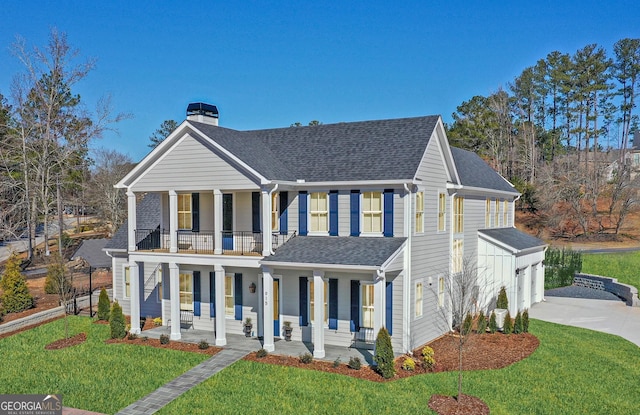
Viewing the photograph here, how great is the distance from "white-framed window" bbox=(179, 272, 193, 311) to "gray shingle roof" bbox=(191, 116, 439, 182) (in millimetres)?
6468

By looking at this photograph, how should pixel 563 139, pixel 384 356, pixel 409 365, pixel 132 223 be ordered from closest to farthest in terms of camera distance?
pixel 384 356 < pixel 409 365 < pixel 132 223 < pixel 563 139

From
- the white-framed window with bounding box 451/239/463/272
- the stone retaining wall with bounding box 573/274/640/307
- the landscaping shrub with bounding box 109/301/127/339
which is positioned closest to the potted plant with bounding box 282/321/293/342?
the landscaping shrub with bounding box 109/301/127/339

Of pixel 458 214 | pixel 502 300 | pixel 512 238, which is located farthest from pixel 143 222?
pixel 512 238

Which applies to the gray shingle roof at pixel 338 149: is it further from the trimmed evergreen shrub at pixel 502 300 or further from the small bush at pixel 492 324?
the trimmed evergreen shrub at pixel 502 300

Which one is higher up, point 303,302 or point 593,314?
point 303,302

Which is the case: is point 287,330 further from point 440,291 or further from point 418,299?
point 440,291

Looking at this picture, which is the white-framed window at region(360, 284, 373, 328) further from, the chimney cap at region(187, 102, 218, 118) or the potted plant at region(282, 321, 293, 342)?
the chimney cap at region(187, 102, 218, 118)

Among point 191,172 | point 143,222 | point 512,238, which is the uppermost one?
point 191,172

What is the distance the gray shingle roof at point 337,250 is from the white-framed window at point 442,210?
10.9ft

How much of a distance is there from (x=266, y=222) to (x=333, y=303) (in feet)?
13.2

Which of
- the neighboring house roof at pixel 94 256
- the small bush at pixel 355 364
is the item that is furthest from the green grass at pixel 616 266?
the neighboring house roof at pixel 94 256

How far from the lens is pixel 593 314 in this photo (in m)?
23.9

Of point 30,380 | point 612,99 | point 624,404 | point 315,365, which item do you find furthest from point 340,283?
point 612,99

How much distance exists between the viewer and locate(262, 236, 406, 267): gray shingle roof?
16.5 meters
